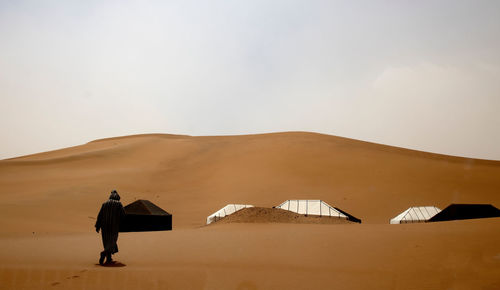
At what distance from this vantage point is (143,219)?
834 inches

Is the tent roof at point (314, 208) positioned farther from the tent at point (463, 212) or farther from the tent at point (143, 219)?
the tent at point (143, 219)

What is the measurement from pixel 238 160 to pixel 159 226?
26804 millimetres

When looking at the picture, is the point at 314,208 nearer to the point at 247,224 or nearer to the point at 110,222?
the point at 247,224

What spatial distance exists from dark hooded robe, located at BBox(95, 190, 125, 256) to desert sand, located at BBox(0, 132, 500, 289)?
544 millimetres

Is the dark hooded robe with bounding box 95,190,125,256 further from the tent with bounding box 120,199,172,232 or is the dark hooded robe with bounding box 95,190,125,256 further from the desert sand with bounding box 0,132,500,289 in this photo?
the tent with bounding box 120,199,172,232

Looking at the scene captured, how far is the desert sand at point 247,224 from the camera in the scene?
25.3ft

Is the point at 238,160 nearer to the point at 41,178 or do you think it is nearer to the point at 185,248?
the point at 41,178

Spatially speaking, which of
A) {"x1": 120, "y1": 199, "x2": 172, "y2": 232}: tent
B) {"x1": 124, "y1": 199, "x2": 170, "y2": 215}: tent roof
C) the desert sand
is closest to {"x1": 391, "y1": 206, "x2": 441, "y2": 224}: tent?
the desert sand

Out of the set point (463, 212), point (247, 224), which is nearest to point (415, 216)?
point (463, 212)

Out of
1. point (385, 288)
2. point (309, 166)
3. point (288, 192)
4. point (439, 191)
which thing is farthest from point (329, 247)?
point (309, 166)

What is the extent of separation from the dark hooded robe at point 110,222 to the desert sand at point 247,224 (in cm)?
54

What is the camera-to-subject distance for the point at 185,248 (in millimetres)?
11312

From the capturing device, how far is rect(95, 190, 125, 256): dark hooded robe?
30.2ft

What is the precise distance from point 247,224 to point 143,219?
629cm
